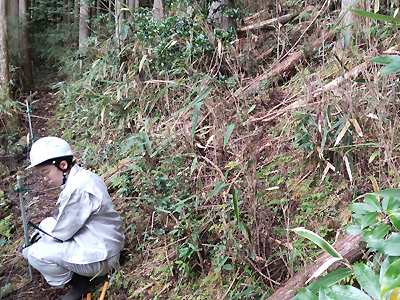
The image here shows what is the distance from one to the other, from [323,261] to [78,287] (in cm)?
212

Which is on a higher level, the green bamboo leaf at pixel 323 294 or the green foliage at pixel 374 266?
the green foliage at pixel 374 266

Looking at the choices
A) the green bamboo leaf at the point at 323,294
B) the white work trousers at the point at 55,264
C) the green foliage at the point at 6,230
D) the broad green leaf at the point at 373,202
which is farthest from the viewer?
the green foliage at the point at 6,230

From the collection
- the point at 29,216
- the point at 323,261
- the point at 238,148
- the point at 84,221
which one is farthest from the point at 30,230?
the point at 323,261

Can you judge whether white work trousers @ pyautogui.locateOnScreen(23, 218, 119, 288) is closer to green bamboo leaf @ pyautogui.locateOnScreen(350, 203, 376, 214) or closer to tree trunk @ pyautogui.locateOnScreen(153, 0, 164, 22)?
green bamboo leaf @ pyautogui.locateOnScreen(350, 203, 376, 214)

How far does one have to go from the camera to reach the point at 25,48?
7.66 m

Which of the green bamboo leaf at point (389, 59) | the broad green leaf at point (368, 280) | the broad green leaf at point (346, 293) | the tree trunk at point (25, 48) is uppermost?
the tree trunk at point (25, 48)

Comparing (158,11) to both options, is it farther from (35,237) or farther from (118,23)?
(35,237)

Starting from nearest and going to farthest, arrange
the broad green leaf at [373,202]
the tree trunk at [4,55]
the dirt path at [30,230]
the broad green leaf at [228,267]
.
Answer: the broad green leaf at [373,202]
the broad green leaf at [228,267]
the dirt path at [30,230]
the tree trunk at [4,55]

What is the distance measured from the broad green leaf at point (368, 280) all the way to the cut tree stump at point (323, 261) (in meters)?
0.75

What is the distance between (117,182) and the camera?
3338mm

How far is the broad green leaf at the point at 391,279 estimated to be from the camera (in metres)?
0.75

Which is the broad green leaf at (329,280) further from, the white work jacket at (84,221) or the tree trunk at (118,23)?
the tree trunk at (118,23)

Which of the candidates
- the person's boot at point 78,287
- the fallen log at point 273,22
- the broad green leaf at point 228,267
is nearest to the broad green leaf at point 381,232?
the broad green leaf at point 228,267

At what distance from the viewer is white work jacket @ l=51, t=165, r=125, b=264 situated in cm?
249
